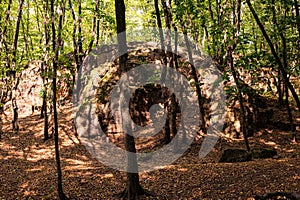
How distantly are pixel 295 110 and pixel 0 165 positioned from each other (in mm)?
21104

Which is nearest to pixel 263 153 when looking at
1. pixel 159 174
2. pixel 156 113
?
pixel 159 174

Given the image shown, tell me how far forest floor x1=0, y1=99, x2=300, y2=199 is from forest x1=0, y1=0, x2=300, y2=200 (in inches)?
2.2

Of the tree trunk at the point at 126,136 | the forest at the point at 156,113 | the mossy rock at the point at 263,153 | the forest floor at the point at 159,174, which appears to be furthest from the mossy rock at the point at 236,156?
the tree trunk at the point at 126,136

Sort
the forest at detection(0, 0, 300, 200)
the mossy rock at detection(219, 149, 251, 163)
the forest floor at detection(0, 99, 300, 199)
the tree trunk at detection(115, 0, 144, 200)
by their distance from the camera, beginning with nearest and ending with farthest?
the tree trunk at detection(115, 0, 144, 200) → the forest floor at detection(0, 99, 300, 199) → the forest at detection(0, 0, 300, 200) → the mossy rock at detection(219, 149, 251, 163)

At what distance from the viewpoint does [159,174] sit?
40.2 feet

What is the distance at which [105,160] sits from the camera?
1561 cm

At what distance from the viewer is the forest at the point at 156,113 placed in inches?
384

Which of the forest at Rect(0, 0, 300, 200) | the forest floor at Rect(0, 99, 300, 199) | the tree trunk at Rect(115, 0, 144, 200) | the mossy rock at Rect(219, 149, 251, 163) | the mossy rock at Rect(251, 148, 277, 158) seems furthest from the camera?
the mossy rock at Rect(251, 148, 277, 158)

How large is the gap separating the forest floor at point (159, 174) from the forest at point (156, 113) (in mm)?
56

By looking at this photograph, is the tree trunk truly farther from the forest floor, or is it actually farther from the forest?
the forest floor

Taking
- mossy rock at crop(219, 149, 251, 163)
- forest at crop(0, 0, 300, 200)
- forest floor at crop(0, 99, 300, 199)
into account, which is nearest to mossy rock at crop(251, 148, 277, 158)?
forest at crop(0, 0, 300, 200)

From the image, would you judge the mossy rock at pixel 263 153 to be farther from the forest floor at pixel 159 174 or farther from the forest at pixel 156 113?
the forest floor at pixel 159 174

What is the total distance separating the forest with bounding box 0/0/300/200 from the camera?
9.75m

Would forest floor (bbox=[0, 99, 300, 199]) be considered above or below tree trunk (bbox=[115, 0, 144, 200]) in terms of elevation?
below
